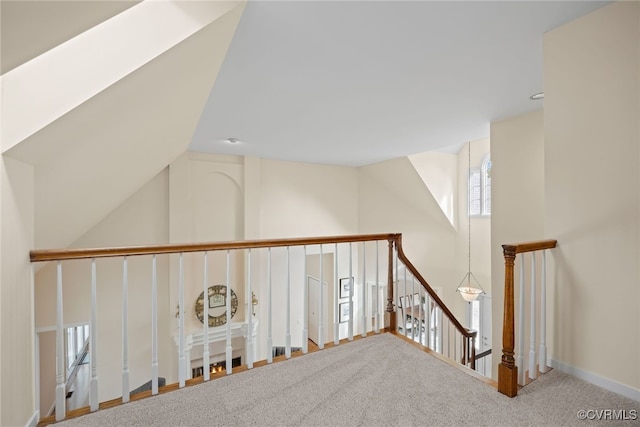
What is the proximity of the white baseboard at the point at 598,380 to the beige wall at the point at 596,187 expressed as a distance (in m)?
0.02

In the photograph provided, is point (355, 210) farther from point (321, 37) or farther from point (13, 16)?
point (13, 16)

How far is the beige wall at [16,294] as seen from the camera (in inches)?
50.1

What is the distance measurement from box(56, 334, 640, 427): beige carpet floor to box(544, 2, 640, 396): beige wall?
0.30m

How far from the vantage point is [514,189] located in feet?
10.4

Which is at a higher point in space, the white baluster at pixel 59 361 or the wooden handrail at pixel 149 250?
the wooden handrail at pixel 149 250

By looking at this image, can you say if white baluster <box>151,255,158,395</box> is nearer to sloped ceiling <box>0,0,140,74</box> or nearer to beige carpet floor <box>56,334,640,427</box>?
beige carpet floor <box>56,334,640,427</box>

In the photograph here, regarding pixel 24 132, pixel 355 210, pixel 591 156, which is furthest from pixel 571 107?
pixel 355 210

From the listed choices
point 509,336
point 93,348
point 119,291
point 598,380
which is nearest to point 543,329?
point 598,380

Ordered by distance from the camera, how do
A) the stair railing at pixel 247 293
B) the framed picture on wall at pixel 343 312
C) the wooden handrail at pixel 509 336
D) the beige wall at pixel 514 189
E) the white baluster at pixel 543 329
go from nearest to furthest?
the wooden handrail at pixel 509 336 → the white baluster at pixel 543 329 → the stair railing at pixel 247 293 → the beige wall at pixel 514 189 → the framed picture on wall at pixel 343 312

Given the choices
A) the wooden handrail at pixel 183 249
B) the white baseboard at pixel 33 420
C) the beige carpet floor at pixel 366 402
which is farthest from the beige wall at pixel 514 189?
the white baseboard at pixel 33 420

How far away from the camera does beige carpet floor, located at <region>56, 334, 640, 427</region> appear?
153 centimetres

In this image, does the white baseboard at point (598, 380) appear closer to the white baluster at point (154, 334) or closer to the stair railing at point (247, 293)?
the stair railing at point (247, 293)

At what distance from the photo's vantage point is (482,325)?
655cm

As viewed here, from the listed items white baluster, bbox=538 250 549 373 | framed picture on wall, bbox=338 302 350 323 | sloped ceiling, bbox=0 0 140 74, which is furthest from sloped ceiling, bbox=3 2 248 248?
framed picture on wall, bbox=338 302 350 323
